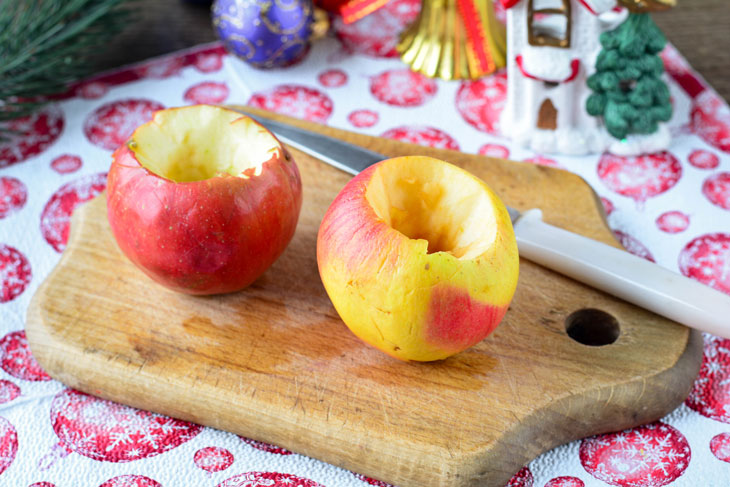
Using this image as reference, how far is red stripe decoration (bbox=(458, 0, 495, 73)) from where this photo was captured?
128 cm

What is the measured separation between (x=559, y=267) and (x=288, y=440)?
1.14ft

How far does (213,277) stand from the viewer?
2.78 ft

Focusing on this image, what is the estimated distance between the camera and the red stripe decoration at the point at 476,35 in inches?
50.3

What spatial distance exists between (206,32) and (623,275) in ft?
2.90

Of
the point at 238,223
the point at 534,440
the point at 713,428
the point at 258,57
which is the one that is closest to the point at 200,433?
the point at 238,223

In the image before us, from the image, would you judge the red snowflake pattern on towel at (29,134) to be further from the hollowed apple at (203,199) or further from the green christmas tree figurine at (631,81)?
A: the green christmas tree figurine at (631,81)

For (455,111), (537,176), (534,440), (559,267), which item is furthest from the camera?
(455,111)

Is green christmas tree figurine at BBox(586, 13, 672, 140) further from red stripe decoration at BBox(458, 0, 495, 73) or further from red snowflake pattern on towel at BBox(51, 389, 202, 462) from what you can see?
red snowflake pattern on towel at BBox(51, 389, 202, 462)

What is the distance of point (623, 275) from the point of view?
86cm

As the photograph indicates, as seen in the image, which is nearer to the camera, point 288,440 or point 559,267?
point 288,440

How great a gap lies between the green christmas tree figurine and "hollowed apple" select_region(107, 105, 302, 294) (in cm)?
46

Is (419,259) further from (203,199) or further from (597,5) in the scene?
(597,5)

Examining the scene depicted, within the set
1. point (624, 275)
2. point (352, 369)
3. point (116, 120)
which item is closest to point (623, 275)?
point (624, 275)

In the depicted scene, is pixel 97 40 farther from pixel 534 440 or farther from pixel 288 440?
pixel 534 440
